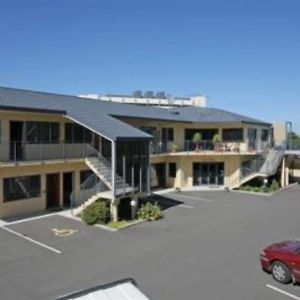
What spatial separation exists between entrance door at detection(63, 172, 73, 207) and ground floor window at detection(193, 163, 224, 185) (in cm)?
1379

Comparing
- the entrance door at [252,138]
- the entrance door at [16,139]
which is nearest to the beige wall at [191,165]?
the entrance door at [252,138]

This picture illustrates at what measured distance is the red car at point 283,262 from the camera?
46.6 ft

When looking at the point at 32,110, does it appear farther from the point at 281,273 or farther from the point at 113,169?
the point at 281,273

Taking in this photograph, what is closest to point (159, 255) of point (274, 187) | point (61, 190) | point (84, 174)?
point (61, 190)

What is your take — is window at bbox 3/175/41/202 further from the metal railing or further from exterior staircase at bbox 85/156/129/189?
exterior staircase at bbox 85/156/129/189

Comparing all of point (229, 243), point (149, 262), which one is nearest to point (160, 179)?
point (229, 243)

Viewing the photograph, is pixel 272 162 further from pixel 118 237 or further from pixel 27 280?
pixel 27 280

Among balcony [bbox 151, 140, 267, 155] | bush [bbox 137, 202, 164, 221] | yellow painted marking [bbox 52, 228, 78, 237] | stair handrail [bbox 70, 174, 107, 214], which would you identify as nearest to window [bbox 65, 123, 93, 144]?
stair handrail [bbox 70, 174, 107, 214]

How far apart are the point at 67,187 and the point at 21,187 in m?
3.73

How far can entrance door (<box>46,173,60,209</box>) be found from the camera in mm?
26266

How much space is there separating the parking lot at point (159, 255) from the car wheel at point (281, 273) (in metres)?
0.25

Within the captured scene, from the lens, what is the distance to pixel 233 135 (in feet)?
127

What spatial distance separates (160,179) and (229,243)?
1830 centimetres

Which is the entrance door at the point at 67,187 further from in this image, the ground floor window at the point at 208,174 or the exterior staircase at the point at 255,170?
the exterior staircase at the point at 255,170
